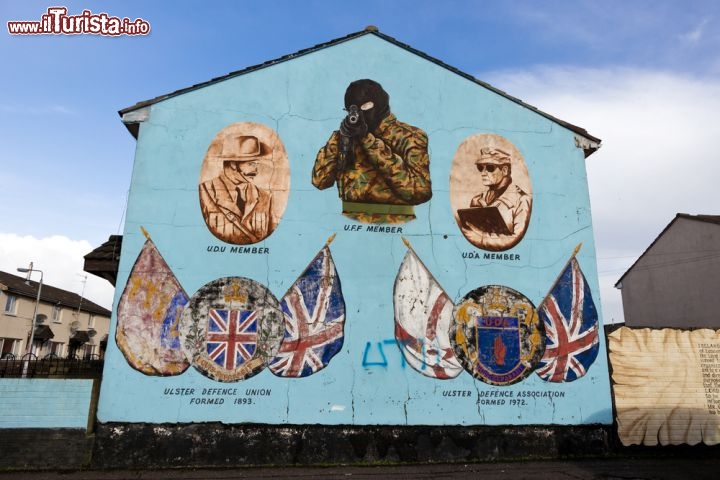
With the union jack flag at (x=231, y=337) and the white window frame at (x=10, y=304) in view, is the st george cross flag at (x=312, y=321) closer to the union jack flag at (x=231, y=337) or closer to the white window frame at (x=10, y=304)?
the union jack flag at (x=231, y=337)

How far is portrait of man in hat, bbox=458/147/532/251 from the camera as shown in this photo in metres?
9.86

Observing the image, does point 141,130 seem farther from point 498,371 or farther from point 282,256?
point 498,371

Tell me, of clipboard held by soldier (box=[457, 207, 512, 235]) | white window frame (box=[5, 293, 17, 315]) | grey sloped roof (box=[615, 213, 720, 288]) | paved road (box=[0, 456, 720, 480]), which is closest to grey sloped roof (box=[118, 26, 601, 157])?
clipboard held by soldier (box=[457, 207, 512, 235])

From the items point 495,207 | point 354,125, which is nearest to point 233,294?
point 354,125

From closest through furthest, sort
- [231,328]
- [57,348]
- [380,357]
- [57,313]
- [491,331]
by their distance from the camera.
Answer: [231,328] < [380,357] < [491,331] < [57,313] < [57,348]

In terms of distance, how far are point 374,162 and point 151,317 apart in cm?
540

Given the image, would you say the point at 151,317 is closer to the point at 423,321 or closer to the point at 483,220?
the point at 423,321

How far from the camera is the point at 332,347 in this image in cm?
893

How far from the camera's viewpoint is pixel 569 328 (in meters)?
9.60

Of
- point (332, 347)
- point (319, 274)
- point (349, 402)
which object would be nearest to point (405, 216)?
point (319, 274)

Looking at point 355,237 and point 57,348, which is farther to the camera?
point 57,348

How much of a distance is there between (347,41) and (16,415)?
32.0 feet

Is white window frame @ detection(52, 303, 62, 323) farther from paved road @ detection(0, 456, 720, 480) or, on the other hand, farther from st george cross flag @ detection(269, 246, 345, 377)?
st george cross flag @ detection(269, 246, 345, 377)

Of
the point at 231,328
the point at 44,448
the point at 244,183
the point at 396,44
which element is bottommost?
the point at 44,448
